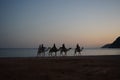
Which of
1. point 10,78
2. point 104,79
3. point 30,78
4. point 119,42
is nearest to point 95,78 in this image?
point 104,79

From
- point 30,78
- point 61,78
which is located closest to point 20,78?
point 30,78

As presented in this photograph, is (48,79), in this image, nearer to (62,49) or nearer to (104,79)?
(104,79)

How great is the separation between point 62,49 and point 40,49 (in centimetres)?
530

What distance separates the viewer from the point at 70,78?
37.9ft

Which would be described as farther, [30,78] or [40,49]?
[40,49]

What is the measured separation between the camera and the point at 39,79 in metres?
11.3

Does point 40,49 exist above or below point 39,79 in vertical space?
above

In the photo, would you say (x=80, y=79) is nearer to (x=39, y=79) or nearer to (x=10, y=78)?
(x=39, y=79)

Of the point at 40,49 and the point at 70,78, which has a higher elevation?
the point at 40,49

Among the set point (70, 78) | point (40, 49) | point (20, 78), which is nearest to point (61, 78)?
point (70, 78)

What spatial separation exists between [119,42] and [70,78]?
7618 inches

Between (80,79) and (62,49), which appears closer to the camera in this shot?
(80,79)

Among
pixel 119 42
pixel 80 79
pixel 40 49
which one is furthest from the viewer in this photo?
pixel 119 42

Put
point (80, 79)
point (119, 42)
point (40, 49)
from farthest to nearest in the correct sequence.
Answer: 1. point (119, 42)
2. point (40, 49)
3. point (80, 79)
